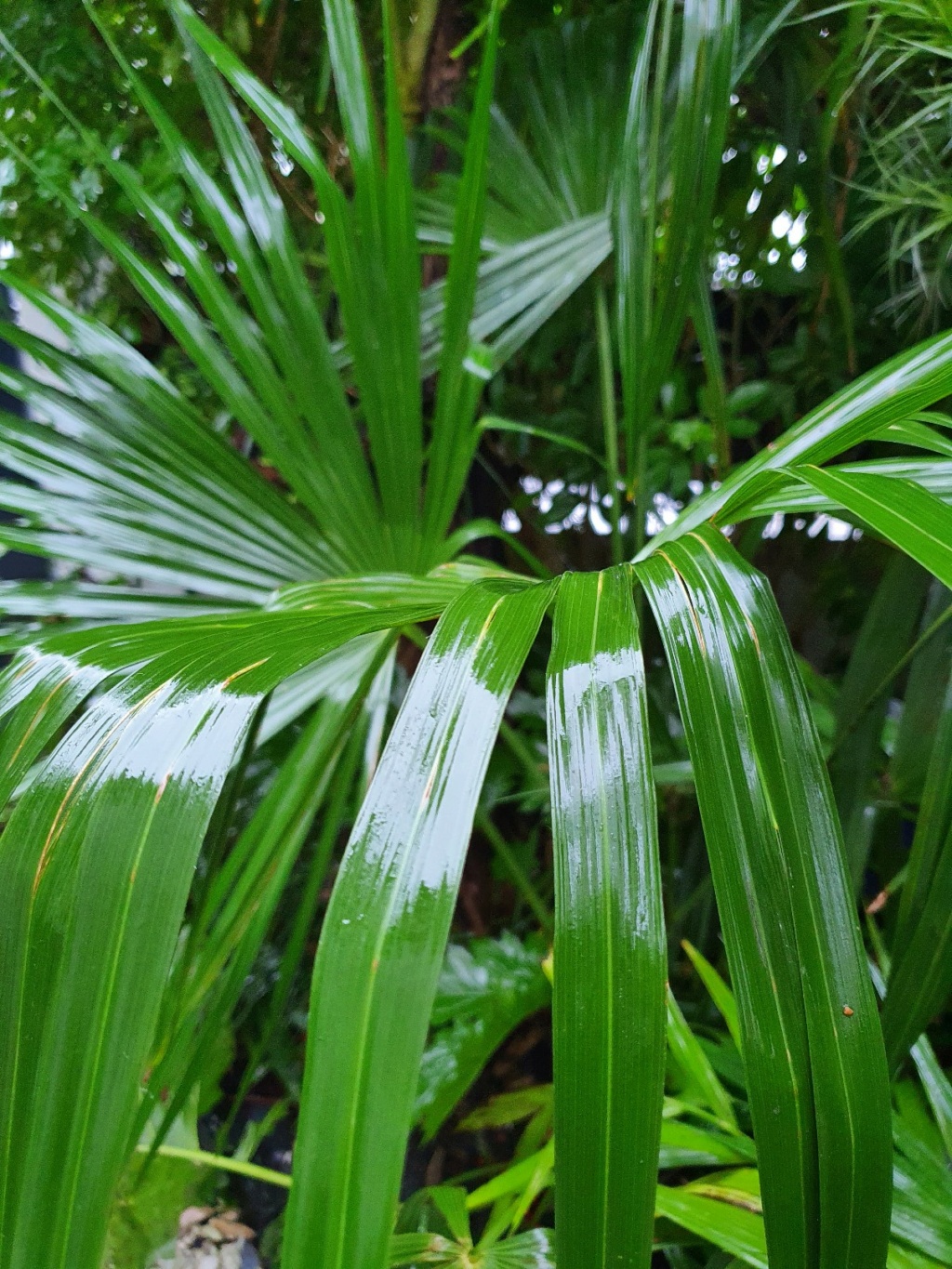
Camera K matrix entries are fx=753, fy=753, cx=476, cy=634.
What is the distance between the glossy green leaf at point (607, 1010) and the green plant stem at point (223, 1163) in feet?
1.93

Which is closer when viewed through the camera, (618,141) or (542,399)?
(618,141)

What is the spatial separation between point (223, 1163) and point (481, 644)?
2.38ft

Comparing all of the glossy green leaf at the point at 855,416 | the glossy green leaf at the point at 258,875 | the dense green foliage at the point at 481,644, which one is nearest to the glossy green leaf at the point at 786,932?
the dense green foliage at the point at 481,644

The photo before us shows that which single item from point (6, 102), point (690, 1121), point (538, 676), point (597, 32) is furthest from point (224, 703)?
point (6, 102)

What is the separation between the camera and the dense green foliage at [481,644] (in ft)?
0.72

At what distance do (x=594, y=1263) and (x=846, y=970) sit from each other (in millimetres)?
112

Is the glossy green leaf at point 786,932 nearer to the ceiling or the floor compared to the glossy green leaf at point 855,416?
nearer to the floor

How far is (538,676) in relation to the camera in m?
0.96

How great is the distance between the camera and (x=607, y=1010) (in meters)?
0.21

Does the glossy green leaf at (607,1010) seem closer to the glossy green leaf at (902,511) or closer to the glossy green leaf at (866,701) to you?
the glossy green leaf at (902,511)

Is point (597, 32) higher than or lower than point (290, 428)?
higher

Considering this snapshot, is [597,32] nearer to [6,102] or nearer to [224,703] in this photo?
[6,102]

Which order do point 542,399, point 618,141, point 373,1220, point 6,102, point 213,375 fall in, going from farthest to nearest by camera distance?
point 542,399 < point 6,102 < point 618,141 < point 213,375 < point 373,1220

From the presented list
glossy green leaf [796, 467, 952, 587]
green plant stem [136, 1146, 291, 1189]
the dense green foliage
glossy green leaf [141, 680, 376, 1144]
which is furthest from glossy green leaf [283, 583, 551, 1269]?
green plant stem [136, 1146, 291, 1189]
